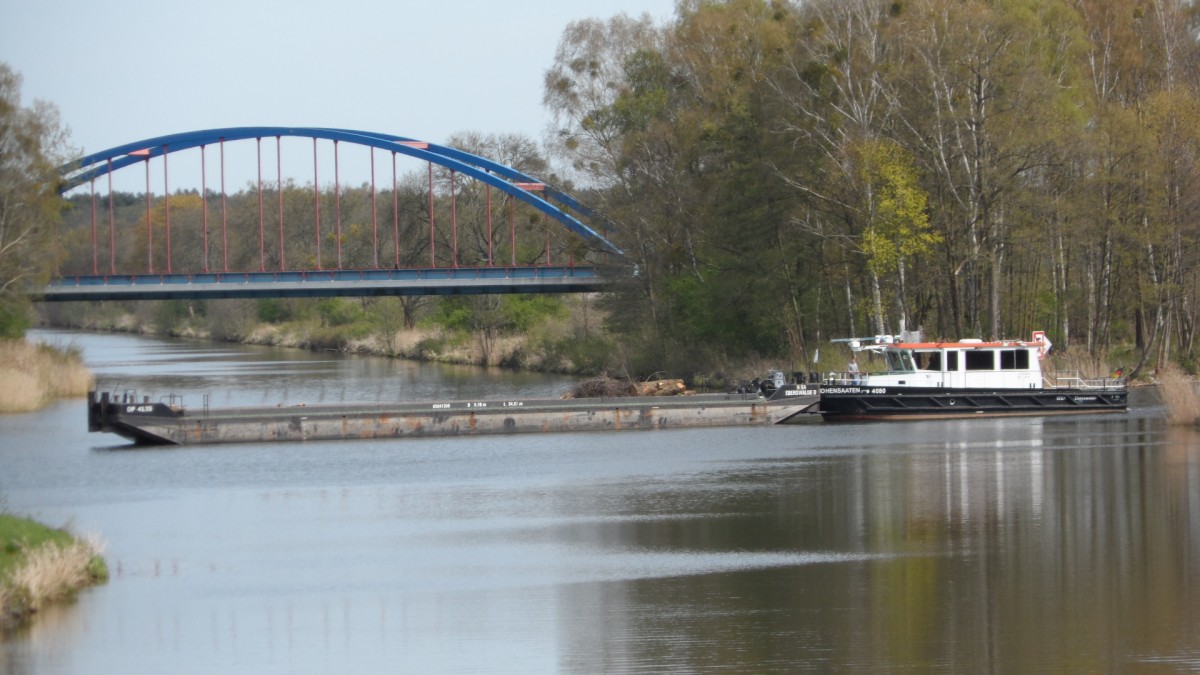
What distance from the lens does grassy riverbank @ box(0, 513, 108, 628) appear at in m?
16.6

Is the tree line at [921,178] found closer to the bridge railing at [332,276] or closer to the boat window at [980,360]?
the boat window at [980,360]

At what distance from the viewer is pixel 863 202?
45062mm

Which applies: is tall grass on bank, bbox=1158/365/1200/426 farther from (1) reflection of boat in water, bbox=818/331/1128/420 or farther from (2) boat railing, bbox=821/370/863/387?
(2) boat railing, bbox=821/370/863/387

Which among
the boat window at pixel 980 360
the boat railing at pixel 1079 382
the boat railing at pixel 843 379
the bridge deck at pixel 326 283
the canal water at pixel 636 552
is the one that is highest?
the bridge deck at pixel 326 283

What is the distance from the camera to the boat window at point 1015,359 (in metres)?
39.3

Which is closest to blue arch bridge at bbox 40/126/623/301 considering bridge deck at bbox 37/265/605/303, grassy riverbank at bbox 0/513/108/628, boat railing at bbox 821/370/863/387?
bridge deck at bbox 37/265/605/303

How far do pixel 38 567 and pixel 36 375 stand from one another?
34.0 meters

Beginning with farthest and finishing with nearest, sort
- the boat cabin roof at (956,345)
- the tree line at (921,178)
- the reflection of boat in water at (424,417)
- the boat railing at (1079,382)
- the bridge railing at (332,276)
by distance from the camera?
the bridge railing at (332,276), the tree line at (921,178), the boat railing at (1079,382), the boat cabin roof at (956,345), the reflection of boat in water at (424,417)

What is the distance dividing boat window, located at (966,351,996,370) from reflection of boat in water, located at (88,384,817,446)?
4.30 metres

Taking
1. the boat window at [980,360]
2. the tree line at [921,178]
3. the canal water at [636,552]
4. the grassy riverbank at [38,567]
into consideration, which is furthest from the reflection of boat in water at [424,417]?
the grassy riverbank at [38,567]

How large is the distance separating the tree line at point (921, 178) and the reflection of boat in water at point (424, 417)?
871 cm

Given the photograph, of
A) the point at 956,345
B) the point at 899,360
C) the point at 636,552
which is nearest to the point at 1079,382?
the point at 956,345

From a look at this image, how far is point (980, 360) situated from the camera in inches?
1543

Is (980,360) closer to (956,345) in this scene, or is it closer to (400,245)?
(956,345)
